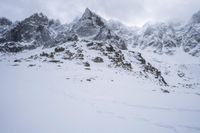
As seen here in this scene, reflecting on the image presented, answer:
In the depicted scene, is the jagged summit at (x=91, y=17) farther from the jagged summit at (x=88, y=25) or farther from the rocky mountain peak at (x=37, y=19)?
the rocky mountain peak at (x=37, y=19)

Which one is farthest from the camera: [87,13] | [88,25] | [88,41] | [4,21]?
[4,21]

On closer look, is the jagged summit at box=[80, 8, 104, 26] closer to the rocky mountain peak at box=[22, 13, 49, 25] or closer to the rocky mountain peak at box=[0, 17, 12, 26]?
the rocky mountain peak at box=[22, 13, 49, 25]

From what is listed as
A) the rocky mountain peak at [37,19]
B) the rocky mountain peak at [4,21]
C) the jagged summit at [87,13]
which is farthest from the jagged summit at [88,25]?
the rocky mountain peak at [4,21]

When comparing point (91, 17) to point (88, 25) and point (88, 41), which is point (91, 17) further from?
point (88, 41)

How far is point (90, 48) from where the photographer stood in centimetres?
5044

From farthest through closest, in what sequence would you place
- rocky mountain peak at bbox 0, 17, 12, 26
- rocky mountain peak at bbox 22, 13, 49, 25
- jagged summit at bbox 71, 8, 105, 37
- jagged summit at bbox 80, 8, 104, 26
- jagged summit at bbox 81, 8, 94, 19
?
rocky mountain peak at bbox 0, 17, 12, 26
rocky mountain peak at bbox 22, 13, 49, 25
jagged summit at bbox 81, 8, 94, 19
jagged summit at bbox 80, 8, 104, 26
jagged summit at bbox 71, 8, 105, 37

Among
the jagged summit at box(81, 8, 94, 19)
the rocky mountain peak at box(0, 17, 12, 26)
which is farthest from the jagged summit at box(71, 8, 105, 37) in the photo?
the rocky mountain peak at box(0, 17, 12, 26)

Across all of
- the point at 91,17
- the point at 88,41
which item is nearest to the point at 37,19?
the point at 91,17

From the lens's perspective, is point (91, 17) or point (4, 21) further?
point (4, 21)

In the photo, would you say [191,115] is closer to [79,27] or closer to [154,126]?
[154,126]

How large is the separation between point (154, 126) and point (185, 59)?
177 metres

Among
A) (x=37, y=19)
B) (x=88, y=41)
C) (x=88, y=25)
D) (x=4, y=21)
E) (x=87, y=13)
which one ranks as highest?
(x=4, y=21)

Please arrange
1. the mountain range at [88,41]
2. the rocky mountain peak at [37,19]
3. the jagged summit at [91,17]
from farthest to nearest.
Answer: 1. the rocky mountain peak at [37,19]
2. the jagged summit at [91,17]
3. the mountain range at [88,41]

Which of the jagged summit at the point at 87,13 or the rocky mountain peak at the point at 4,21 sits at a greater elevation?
the rocky mountain peak at the point at 4,21
